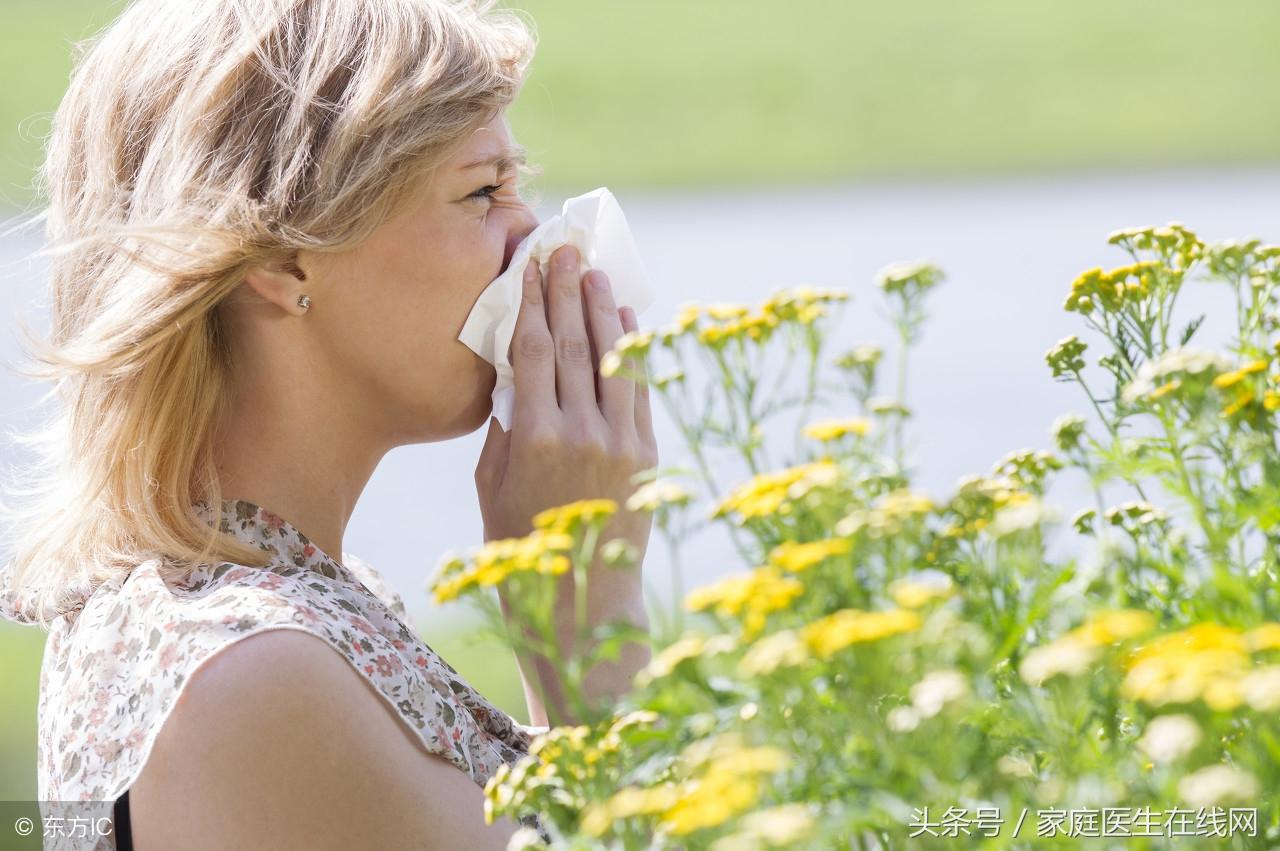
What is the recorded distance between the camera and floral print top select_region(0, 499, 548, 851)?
0.89 m

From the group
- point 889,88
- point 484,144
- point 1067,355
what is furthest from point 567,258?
point 889,88

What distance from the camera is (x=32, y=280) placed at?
125 cm

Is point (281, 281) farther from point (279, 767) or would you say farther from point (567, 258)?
point (279, 767)

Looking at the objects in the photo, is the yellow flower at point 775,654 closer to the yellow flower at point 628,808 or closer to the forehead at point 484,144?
the yellow flower at point 628,808

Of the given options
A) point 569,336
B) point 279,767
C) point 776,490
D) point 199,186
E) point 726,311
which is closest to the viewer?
point 776,490

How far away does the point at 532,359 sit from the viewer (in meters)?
1.09

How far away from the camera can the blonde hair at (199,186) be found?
1002 millimetres

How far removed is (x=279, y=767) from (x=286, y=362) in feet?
1.23

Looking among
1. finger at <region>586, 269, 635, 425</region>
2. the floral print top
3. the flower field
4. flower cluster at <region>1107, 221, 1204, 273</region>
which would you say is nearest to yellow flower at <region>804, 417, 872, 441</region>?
the flower field

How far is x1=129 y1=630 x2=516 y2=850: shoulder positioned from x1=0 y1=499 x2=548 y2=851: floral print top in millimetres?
17

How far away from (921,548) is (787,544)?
0.19ft

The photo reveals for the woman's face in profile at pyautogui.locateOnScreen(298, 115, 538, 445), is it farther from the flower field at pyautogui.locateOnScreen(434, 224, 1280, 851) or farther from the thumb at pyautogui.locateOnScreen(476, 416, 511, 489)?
the flower field at pyautogui.locateOnScreen(434, 224, 1280, 851)

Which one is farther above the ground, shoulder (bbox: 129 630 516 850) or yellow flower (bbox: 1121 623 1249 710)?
yellow flower (bbox: 1121 623 1249 710)

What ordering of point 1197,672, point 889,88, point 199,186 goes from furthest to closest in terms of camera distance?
point 889,88
point 199,186
point 1197,672
